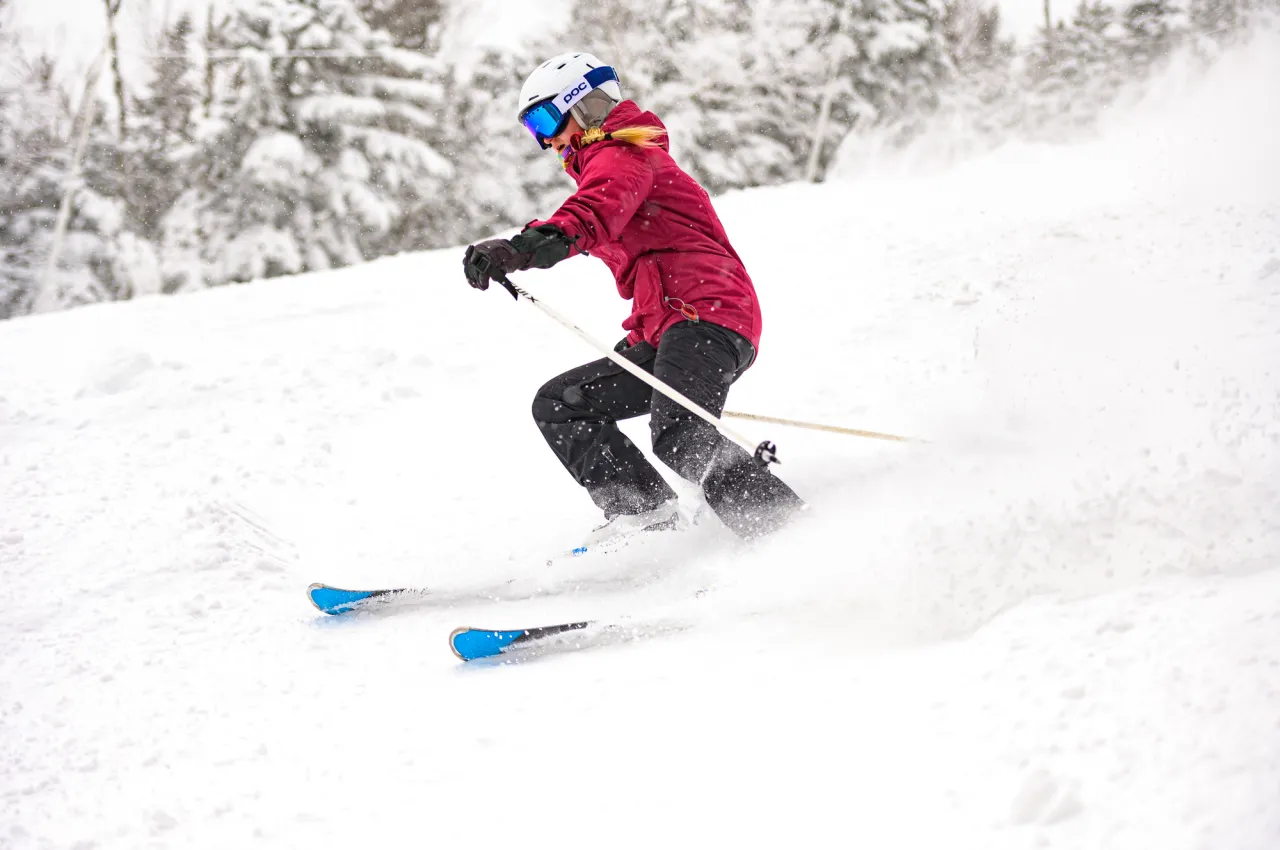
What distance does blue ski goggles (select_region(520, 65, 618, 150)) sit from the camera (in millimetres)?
3605

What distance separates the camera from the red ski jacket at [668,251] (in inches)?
141

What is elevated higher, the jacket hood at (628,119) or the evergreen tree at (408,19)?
the jacket hood at (628,119)

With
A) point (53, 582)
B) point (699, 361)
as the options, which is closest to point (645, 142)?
point (699, 361)

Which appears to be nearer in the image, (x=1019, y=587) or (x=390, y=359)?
(x=1019, y=587)

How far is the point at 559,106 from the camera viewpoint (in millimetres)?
3607

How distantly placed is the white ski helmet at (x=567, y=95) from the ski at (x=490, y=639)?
6.34 ft

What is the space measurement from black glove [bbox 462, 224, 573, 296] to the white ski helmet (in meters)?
0.70

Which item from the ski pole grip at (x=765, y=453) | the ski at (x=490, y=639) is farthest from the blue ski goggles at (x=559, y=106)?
the ski at (x=490, y=639)

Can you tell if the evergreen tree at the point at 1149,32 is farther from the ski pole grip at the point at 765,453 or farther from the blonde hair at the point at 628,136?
the ski pole grip at the point at 765,453

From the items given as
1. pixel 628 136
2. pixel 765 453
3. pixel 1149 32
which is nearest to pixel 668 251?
pixel 628 136

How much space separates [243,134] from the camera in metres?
19.0

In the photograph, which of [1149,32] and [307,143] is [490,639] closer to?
[307,143]

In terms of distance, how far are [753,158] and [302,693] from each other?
25.0 meters

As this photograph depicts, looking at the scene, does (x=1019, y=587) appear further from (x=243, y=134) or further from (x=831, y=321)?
(x=243, y=134)
